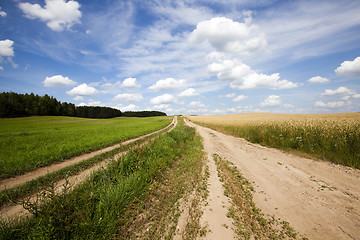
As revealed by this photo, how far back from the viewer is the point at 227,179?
18.9 ft

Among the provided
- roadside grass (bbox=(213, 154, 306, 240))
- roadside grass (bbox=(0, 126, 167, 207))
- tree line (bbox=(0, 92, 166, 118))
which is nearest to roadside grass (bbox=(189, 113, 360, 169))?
roadside grass (bbox=(213, 154, 306, 240))

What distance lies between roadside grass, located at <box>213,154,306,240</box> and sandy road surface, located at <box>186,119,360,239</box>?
0.26 m

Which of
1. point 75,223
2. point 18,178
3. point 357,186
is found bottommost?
point 18,178

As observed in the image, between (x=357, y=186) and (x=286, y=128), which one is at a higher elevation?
(x=286, y=128)

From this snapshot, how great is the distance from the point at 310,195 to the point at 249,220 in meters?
2.78

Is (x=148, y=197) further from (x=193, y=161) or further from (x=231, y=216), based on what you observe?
(x=193, y=161)

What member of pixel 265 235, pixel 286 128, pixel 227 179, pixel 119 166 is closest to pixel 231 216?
pixel 265 235

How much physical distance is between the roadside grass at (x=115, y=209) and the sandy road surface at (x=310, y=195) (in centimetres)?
189

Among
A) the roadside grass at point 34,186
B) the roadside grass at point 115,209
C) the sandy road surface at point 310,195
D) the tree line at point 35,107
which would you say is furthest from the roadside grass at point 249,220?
the tree line at point 35,107

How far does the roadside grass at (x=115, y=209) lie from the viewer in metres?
2.56

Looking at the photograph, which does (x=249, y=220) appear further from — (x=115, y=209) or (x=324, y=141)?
(x=324, y=141)

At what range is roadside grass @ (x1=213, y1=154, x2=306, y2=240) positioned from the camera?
3.15 metres

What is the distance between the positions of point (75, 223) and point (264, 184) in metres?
6.17

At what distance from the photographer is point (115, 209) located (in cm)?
333
